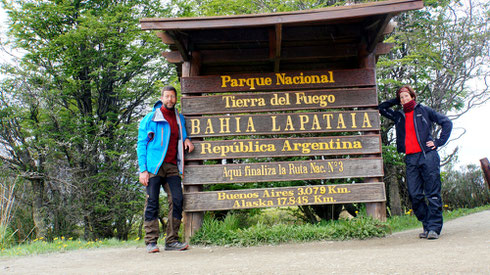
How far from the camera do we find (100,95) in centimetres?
1698

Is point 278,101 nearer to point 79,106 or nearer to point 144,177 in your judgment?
point 144,177

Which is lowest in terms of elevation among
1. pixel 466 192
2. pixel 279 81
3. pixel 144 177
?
pixel 466 192

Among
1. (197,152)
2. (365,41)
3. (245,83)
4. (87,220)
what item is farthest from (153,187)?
(87,220)

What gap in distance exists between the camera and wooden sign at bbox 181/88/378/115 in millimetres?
6082

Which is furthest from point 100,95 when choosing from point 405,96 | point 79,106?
point 405,96

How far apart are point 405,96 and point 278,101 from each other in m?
1.94

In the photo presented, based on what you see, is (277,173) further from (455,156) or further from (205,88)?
(455,156)

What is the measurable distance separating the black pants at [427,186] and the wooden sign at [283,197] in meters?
0.54

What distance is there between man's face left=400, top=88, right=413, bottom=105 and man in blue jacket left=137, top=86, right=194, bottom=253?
3.39 metres

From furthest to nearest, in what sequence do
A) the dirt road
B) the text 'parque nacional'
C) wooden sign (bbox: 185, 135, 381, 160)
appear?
the text 'parque nacional'
wooden sign (bbox: 185, 135, 381, 160)
the dirt road

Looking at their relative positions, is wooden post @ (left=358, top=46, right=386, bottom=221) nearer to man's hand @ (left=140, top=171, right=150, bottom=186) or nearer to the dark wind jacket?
the dark wind jacket

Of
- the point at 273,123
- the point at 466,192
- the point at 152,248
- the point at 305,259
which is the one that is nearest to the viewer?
the point at 305,259

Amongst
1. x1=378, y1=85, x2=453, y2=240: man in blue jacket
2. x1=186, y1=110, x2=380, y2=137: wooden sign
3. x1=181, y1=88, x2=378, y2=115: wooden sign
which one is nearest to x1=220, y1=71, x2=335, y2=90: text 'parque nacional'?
x1=181, y1=88, x2=378, y2=115: wooden sign

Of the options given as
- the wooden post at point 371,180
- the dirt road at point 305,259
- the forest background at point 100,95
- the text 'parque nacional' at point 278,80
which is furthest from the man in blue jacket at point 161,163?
the forest background at point 100,95
